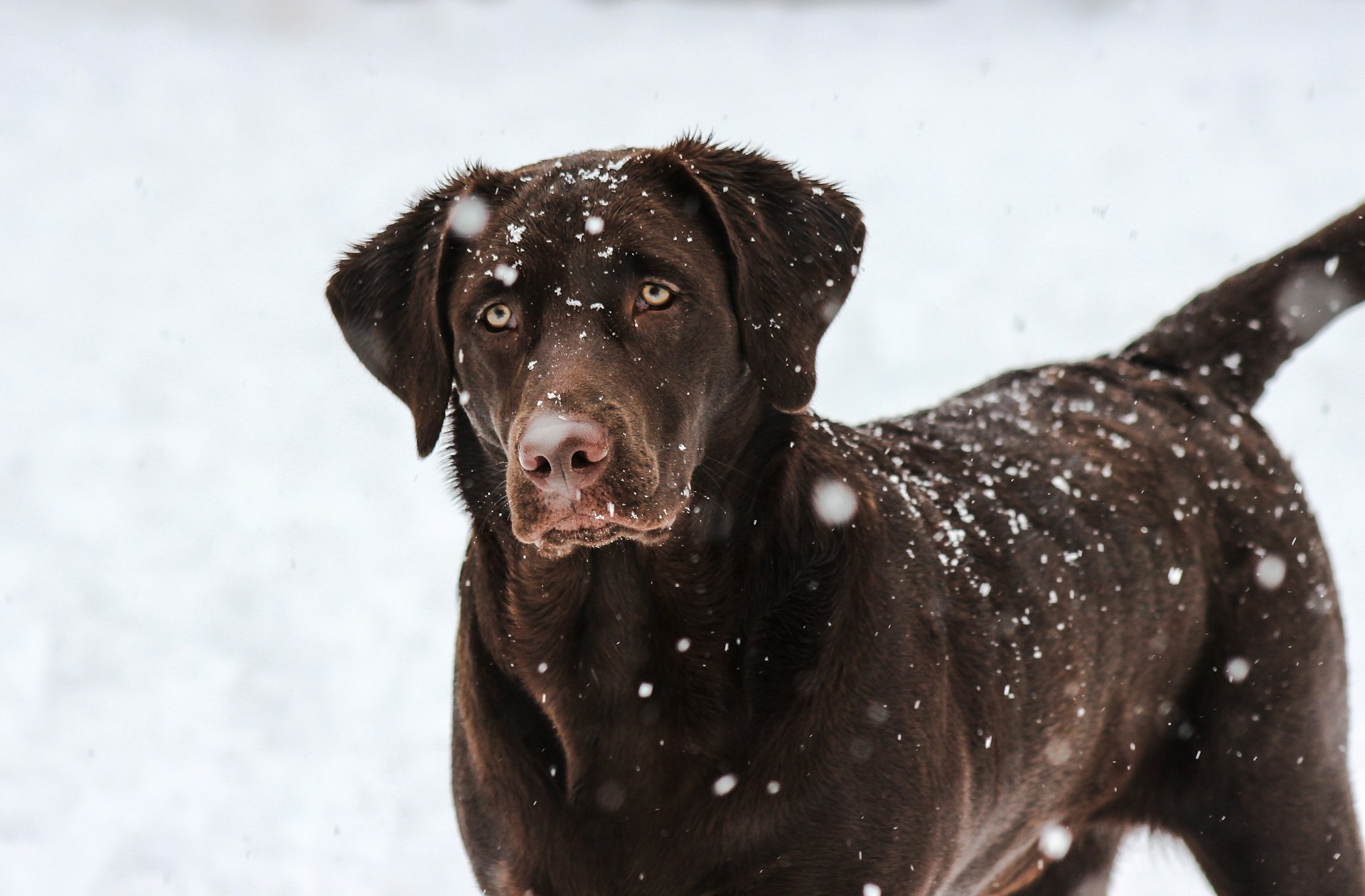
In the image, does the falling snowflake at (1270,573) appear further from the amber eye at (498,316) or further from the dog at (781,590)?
the amber eye at (498,316)

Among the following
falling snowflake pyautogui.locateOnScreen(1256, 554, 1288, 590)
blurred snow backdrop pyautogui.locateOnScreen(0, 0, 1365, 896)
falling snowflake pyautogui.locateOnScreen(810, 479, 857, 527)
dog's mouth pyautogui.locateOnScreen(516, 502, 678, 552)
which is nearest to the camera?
dog's mouth pyautogui.locateOnScreen(516, 502, 678, 552)

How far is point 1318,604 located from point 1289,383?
15.5 ft

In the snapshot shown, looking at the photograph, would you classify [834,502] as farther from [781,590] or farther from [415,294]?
[415,294]

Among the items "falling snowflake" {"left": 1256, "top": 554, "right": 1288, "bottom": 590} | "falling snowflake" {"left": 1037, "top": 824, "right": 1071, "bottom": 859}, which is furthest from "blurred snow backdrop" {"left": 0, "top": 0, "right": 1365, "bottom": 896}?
"falling snowflake" {"left": 1256, "top": 554, "right": 1288, "bottom": 590}

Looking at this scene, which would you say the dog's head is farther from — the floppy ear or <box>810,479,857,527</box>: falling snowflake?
<box>810,479,857,527</box>: falling snowflake

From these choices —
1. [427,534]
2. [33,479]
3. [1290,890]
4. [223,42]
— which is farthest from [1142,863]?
[223,42]

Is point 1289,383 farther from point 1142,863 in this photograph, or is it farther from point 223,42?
point 223,42

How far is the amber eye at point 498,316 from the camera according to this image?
270 centimetres

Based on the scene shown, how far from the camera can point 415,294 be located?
114 inches

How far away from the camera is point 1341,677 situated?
3.37 meters

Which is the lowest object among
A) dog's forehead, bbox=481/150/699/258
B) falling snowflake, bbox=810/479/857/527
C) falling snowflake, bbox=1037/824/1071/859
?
falling snowflake, bbox=1037/824/1071/859

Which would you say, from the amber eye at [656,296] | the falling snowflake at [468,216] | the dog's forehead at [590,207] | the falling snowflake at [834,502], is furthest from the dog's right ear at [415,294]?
the falling snowflake at [834,502]

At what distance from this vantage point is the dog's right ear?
2879mm

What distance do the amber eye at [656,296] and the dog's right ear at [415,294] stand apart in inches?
17.2
